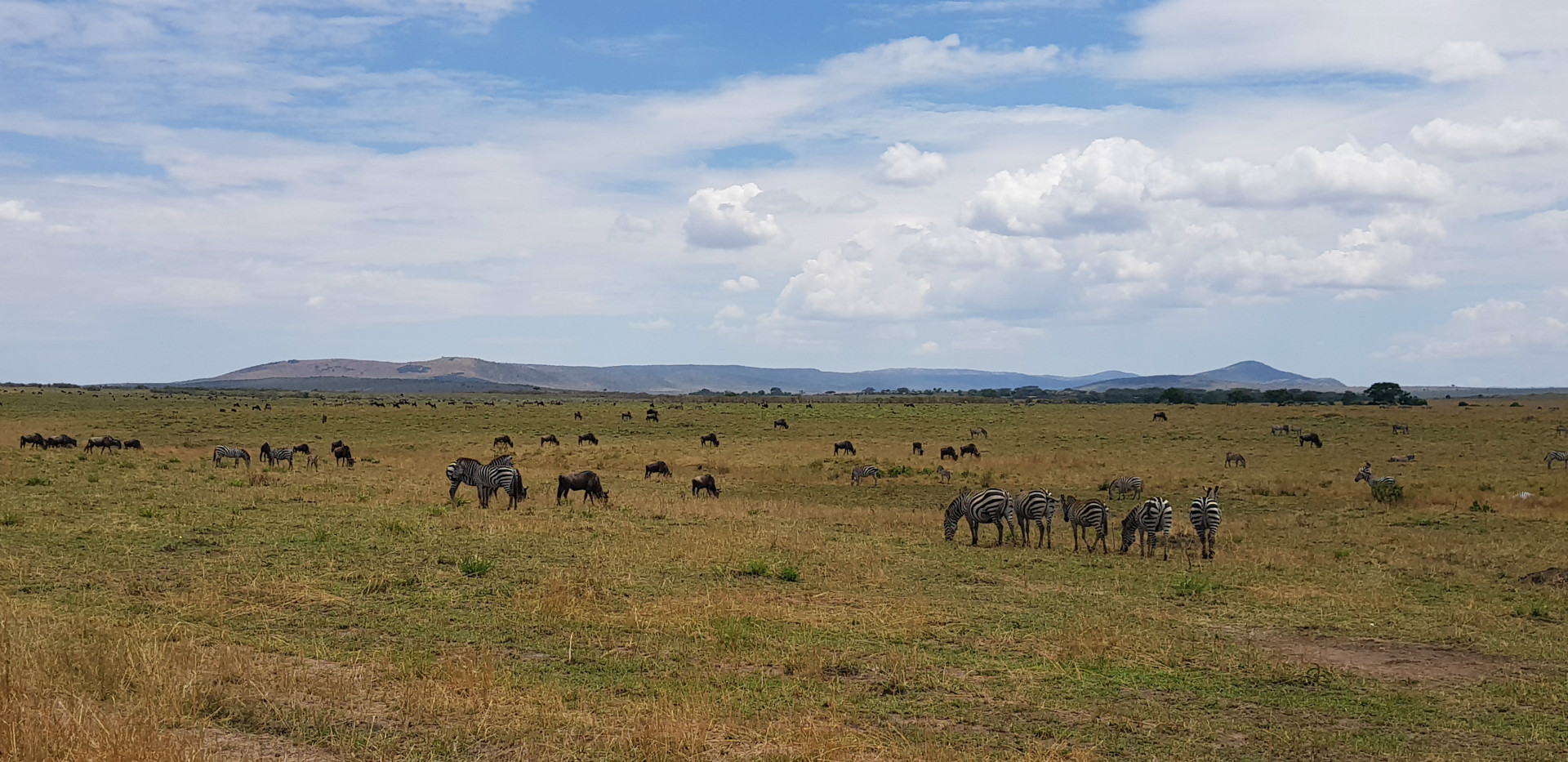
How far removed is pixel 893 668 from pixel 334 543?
11883mm

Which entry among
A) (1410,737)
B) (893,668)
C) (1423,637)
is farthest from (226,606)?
(1423,637)

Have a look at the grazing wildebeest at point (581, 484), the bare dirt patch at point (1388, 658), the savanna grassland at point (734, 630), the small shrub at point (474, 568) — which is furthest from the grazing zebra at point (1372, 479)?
the small shrub at point (474, 568)

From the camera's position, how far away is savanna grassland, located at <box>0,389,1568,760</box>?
876 cm

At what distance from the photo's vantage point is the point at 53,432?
192ft

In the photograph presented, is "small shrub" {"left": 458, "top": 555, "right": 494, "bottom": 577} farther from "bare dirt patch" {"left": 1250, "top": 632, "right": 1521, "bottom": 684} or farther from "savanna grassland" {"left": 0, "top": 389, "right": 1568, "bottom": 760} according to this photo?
"bare dirt patch" {"left": 1250, "top": 632, "right": 1521, "bottom": 684}

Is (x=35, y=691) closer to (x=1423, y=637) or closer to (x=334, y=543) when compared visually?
(x=334, y=543)

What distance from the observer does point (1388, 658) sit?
1267 cm

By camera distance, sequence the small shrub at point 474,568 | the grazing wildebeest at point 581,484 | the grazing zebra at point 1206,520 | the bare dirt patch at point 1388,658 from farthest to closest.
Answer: the grazing wildebeest at point 581,484 < the grazing zebra at point 1206,520 < the small shrub at point 474,568 < the bare dirt patch at point 1388,658

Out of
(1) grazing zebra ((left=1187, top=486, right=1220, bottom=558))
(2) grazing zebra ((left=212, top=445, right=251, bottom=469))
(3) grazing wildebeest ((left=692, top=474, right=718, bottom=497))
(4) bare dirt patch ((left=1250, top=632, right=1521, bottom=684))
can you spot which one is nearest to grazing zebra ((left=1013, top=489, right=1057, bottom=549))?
(1) grazing zebra ((left=1187, top=486, right=1220, bottom=558))

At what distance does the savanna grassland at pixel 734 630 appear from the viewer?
8.76 m

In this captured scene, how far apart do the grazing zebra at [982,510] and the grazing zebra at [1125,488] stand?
11263 millimetres

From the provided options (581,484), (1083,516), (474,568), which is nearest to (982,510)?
(1083,516)

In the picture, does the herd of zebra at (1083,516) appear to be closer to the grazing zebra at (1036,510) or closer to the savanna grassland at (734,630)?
the grazing zebra at (1036,510)

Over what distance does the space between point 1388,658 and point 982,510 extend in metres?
10.6
